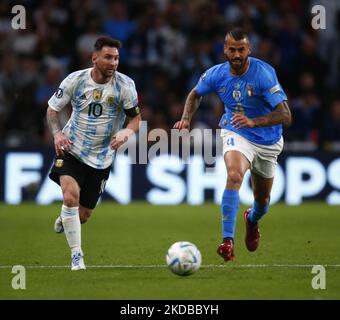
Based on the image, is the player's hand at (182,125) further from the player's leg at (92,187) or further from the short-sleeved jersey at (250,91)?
the player's leg at (92,187)

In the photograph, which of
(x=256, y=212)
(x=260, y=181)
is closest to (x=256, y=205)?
(x=256, y=212)

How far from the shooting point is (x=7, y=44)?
17.2 m

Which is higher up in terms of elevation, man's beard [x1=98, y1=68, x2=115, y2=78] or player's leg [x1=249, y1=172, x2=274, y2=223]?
man's beard [x1=98, y1=68, x2=115, y2=78]

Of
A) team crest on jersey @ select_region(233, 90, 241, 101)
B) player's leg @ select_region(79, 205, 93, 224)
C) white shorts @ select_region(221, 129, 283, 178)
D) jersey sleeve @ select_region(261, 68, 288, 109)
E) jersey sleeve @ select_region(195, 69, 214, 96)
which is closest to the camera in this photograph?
jersey sleeve @ select_region(261, 68, 288, 109)

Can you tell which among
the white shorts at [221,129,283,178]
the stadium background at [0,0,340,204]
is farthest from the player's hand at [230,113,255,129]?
the stadium background at [0,0,340,204]

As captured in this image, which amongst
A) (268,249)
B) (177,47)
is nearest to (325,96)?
(177,47)

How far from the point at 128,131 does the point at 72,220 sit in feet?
3.20

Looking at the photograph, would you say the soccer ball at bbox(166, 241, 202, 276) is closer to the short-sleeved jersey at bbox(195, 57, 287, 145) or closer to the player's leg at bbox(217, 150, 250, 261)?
the player's leg at bbox(217, 150, 250, 261)

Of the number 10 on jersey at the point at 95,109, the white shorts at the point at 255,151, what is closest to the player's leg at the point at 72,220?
the number 10 on jersey at the point at 95,109

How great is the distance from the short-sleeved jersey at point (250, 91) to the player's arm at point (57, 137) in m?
1.54

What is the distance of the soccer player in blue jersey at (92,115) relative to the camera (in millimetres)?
9148

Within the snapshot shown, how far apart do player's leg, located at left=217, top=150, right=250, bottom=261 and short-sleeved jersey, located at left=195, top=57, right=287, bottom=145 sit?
0.43 m

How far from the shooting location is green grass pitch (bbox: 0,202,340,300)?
767 cm

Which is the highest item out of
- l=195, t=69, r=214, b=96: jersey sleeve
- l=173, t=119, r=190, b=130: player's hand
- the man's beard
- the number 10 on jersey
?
l=195, t=69, r=214, b=96: jersey sleeve
